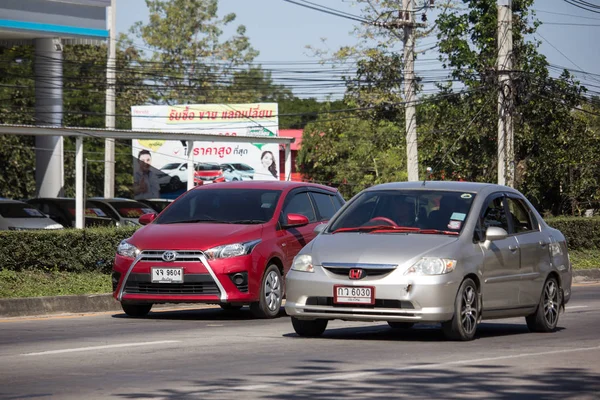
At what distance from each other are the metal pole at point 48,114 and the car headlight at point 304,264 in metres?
30.2

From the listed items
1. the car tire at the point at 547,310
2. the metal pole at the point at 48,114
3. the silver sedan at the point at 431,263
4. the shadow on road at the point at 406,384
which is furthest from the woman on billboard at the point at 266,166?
the shadow on road at the point at 406,384

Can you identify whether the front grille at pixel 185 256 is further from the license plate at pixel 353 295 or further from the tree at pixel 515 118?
the tree at pixel 515 118

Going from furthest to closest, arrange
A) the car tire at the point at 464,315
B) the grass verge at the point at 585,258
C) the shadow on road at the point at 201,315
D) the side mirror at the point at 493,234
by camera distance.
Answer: the grass verge at the point at 585,258
the shadow on road at the point at 201,315
the side mirror at the point at 493,234
the car tire at the point at 464,315

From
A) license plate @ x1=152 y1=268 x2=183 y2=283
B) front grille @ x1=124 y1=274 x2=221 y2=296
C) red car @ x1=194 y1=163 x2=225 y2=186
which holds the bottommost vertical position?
front grille @ x1=124 y1=274 x2=221 y2=296

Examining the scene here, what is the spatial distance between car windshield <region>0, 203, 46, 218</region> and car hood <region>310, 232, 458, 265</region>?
21.2 metres

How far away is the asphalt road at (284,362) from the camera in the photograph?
25.1ft

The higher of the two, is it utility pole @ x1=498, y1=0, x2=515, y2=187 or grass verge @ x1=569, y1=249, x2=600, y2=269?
utility pole @ x1=498, y1=0, x2=515, y2=187

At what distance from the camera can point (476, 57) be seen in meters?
41.0

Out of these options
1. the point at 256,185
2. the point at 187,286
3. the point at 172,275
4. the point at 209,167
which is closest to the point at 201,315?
the point at 187,286

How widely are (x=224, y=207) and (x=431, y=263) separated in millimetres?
4988

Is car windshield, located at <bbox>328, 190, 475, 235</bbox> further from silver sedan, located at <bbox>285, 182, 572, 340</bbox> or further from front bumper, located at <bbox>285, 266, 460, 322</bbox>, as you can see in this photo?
front bumper, located at <bbox>285, 266, 460, 322</bbox>

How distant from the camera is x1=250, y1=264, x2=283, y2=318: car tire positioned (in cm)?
1438

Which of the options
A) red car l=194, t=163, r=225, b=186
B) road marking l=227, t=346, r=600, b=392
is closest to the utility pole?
road marking l=227, t=346, r=600, b=392

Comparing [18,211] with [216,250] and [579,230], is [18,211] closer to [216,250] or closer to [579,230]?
[579,230]
